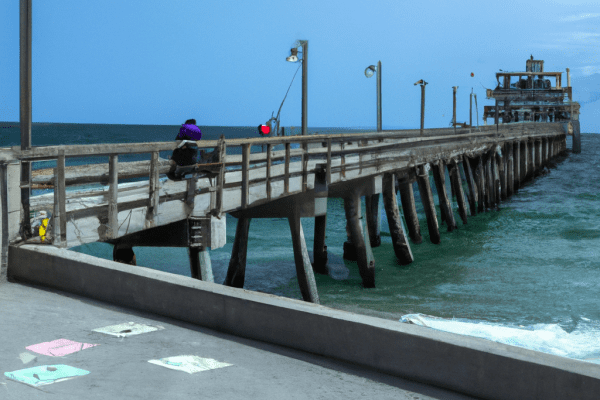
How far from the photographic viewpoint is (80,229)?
7094 millimetres

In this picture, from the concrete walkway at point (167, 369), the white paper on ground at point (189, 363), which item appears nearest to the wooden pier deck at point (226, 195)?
the concrete walkway at point (167, 369)

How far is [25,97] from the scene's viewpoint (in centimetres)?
647

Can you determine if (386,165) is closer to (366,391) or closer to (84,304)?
(84,304)

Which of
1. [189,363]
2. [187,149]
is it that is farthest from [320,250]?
[189,363]

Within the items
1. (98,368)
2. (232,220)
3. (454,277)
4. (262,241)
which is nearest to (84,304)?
(98,368)

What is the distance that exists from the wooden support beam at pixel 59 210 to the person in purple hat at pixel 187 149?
2160 mm

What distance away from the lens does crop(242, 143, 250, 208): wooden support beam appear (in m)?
9.81

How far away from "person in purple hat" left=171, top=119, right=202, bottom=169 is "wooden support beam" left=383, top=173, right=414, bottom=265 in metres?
10.0

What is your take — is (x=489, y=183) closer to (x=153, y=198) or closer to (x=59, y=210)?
(x=153, y=198)

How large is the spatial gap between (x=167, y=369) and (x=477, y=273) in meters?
14.3

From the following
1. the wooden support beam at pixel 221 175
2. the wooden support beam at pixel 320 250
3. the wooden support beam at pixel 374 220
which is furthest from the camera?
the wooden support beam at pixel 374 220

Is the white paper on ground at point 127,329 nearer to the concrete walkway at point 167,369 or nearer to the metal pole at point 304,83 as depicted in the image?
the concrete walkway at point 167,369

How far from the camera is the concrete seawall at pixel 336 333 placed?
3514mm

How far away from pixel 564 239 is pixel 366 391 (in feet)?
74.4
